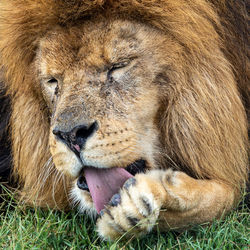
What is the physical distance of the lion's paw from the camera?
248 centimetres

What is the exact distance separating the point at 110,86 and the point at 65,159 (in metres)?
0.43

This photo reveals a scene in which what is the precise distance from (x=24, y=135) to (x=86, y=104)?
Result: 29.4 inches

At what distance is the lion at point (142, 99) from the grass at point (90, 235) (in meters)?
0.07

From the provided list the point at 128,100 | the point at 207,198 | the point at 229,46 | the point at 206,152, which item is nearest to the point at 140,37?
the point at 128,100

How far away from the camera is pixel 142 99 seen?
2.75m

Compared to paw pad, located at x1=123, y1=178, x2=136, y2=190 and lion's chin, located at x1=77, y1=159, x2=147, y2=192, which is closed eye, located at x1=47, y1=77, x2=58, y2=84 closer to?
lion's chin, located at x1=77, y1=159, x2=147, y2=192

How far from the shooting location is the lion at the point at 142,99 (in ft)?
8.57

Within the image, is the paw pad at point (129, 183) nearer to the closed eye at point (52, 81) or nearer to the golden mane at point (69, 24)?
the golden mane at point (69, 24)

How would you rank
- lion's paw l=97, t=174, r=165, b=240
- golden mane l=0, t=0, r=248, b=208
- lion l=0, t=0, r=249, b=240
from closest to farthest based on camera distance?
lion's paw l=97, t=174, r=165, b=240 → lion l=0, t=0, r=249, b=240 → golden mane l=0, t=0, r=248, b=208

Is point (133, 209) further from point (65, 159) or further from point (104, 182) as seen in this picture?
point (65, 159)

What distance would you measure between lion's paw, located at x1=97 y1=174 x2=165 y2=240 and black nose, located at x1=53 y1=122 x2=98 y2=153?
0.29 meters

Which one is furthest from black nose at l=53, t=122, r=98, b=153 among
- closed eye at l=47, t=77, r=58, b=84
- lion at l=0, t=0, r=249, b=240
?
closed eye at l=47, t=77, r=58, b=84

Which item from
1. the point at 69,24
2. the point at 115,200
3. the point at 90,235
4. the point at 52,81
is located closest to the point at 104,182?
the point at 115,200

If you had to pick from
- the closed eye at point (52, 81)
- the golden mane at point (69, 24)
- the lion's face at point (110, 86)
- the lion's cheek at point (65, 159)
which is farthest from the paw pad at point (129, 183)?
the closed eye at point (52, 81)
